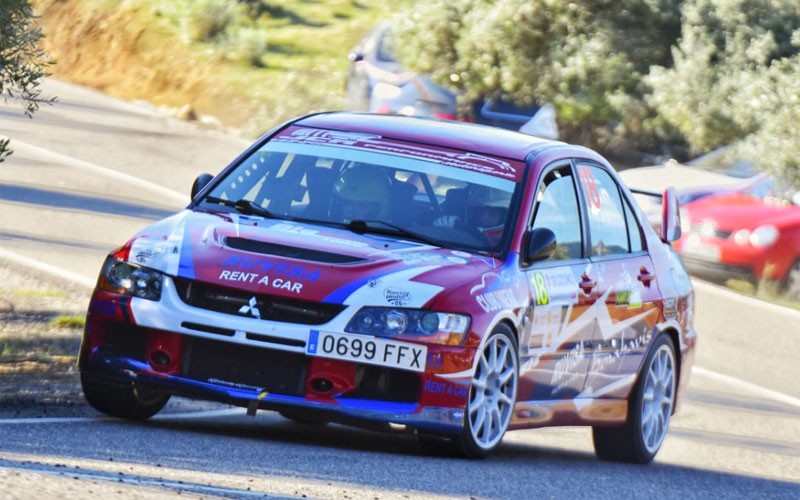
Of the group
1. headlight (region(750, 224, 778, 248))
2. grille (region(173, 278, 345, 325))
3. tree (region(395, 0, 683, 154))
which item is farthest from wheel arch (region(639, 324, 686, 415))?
tree (region(395, 0, 683, 154))

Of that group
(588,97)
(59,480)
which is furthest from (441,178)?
(588,97)

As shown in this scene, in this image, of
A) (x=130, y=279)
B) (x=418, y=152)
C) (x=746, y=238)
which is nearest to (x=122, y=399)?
(x=130, y=279)

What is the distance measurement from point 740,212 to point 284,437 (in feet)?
36.6

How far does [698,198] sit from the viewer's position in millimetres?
19375

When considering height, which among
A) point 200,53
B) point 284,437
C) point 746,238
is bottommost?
point 200,53

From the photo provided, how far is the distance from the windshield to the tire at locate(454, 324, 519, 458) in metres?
0.57

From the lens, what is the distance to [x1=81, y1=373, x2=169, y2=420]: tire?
820 centimetres

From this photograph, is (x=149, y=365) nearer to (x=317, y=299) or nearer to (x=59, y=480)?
(x=317, y=299)

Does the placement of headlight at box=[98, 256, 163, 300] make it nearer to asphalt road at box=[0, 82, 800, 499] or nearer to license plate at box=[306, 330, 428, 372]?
asphalt road at box=[0, 82, 800, 499]

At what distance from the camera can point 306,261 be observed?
7.81m

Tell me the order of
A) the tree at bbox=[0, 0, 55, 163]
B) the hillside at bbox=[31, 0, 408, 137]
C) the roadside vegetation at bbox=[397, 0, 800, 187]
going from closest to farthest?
1. the tree at bbox=[0, 0, 55, 163]
2. the roadside vegetation at bbox=[397, 0, 800, 187]
3. the hillside at bbox=[31, 0, 408, 137]

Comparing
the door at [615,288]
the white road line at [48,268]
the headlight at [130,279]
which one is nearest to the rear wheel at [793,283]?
the white road line at [48,268]

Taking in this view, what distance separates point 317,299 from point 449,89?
59.9 ft

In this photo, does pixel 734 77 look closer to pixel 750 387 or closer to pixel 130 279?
pixel 750 387
